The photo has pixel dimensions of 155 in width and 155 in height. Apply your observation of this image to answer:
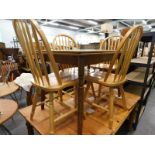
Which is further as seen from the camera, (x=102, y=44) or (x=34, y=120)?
(x=102, y=44)

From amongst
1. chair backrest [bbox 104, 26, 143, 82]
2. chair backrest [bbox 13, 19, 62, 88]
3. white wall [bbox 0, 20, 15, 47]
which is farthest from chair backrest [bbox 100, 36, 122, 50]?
white wall [bbox 0, 20, 15, 47]

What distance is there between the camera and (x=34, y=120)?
1205mm

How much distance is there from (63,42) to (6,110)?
131 cm

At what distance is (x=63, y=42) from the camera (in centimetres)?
197

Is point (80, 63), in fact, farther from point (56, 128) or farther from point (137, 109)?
point (137, 109)

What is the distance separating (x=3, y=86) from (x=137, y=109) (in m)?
2.17

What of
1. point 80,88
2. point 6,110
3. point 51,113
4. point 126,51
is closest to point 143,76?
point 126,51

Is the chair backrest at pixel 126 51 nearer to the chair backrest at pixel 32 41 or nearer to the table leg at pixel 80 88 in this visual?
the table leg at pixel 80 88

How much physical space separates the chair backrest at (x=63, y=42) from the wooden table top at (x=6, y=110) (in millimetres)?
1029

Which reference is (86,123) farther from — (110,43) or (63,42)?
(110,43)

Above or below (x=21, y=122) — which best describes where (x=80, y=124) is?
above
